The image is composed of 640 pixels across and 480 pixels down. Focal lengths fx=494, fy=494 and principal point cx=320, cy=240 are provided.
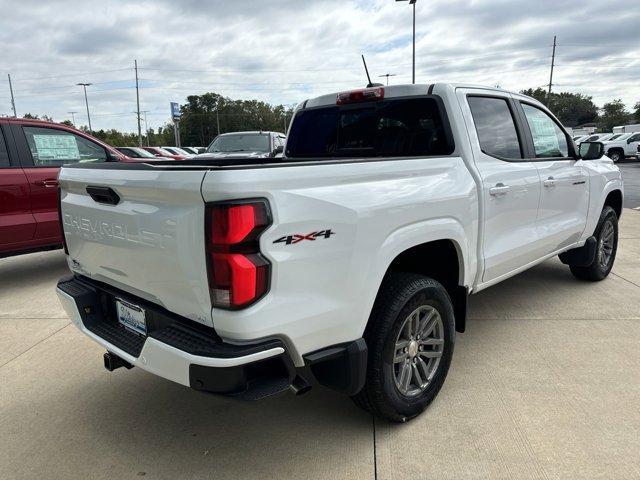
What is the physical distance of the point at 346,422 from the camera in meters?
2.81

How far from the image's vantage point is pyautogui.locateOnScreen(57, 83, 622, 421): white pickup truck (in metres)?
1.93

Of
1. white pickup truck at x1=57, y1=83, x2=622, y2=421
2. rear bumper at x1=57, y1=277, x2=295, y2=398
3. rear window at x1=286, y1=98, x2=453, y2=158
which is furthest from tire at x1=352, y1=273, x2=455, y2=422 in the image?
rear window at x1=286, y1=98, x2=453, y2=158

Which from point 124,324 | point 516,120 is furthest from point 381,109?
point 124,324

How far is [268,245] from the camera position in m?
Result: 1.92

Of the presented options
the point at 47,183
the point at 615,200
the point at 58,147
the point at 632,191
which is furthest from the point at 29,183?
the point at 632,191

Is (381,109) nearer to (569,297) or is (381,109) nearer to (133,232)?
(133,232)

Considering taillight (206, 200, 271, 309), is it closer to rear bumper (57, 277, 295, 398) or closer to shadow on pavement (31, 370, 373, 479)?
rear bumper (57, 277, 295, 398)

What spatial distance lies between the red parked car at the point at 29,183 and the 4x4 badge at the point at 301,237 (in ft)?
13.3

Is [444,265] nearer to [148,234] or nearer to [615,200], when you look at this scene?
[148,234]

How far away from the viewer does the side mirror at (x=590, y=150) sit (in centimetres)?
448

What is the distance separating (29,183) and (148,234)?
409 centimetres

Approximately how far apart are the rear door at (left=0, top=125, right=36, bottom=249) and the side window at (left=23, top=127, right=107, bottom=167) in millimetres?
226

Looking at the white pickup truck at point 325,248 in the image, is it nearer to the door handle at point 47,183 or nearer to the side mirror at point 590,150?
the side mirror at point 590,150

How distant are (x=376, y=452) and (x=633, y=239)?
6.84 meters
